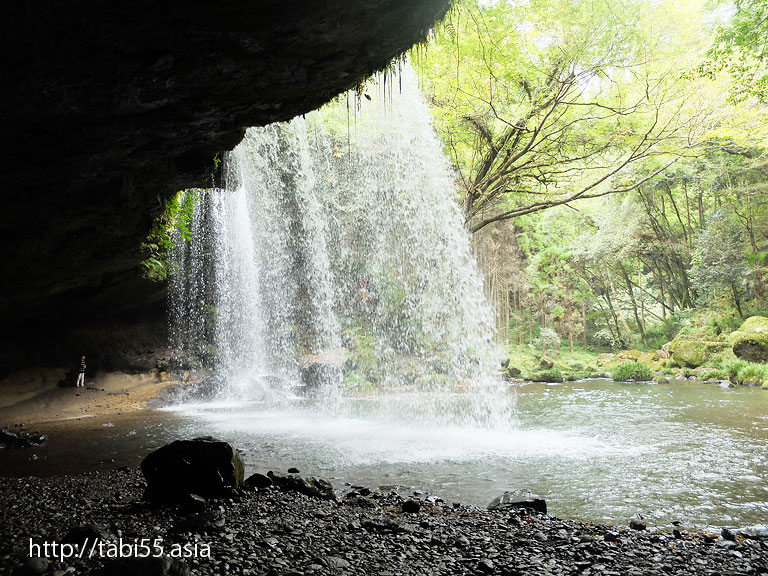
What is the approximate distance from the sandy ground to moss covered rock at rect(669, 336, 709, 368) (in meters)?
21.8

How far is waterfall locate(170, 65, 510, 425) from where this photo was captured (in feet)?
44.1

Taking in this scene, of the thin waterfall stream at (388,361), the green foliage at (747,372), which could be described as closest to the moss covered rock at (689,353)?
the green foliage at (747,372)

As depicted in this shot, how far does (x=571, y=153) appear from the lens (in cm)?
1316

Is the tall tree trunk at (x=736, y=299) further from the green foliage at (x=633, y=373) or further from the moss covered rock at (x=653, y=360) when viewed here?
the green foliage at (x=633, y=373)

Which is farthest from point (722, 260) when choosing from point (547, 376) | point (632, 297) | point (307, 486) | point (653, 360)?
point (307, 486)

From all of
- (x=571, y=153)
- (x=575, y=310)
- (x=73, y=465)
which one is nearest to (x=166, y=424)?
(x=73, y=465)

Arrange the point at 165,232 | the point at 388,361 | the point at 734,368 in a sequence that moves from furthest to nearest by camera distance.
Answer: the point at 388,361 < the point at 734,368 < the point at 165,232

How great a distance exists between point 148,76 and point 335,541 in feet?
12.9

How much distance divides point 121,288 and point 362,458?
31.0 feet

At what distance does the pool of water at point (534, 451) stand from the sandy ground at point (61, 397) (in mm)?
1624

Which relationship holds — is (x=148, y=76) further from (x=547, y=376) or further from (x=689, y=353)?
(x=689, y=353)

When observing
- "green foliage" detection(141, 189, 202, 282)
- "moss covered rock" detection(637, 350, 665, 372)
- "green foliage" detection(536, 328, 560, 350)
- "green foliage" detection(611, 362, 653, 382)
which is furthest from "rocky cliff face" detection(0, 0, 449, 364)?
"green foliage" detection(536, 328, 560, 350)

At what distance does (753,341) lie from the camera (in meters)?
18.3

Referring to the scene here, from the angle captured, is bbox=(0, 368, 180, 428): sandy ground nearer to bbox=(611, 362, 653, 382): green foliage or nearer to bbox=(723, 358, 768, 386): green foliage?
bbox=(611, 362, 653, 382): green foliage
